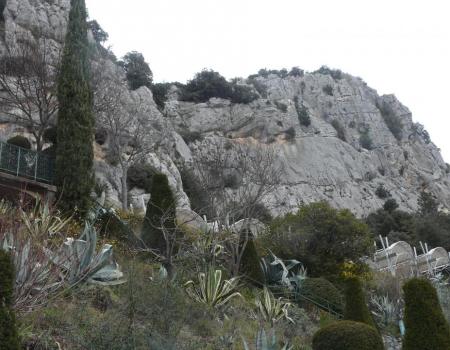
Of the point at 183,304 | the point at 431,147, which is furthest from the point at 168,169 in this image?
the point at 431,147

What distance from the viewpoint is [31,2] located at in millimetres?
35188

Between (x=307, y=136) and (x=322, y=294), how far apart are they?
37.2m

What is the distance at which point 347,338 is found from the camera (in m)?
9.49

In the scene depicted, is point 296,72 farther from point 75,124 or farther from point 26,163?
point 26,163

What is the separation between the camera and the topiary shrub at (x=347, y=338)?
31.0 feet

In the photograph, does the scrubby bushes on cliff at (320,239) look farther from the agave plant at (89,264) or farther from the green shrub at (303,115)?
the green shrub at (303,115)

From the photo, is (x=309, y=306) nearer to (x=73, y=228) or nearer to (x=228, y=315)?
(x=228, y=315)

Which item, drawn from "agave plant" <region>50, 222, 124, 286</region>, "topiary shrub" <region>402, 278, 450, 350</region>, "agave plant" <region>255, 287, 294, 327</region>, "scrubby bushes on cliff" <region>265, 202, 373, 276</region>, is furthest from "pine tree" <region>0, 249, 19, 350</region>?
"scrubby bushes on cliff" <region>265, 202, 373, 276</region>

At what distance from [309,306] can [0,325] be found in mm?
11725

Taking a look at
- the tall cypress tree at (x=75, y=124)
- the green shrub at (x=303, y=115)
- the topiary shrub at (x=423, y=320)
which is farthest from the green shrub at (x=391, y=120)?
the topiary shrub at (x=423, y=320)

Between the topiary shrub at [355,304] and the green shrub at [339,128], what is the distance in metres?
45.6

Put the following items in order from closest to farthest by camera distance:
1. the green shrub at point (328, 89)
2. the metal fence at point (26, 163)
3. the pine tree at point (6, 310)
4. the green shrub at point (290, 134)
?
the pine tree at point (6, 310), the metal fence at point (26, 163), the green shrub at point (290, 134), the green shrub at point (328, 89)

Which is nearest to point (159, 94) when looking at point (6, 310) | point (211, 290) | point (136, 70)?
point (136, 70)

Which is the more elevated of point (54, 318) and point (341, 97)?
point (341, 97)
